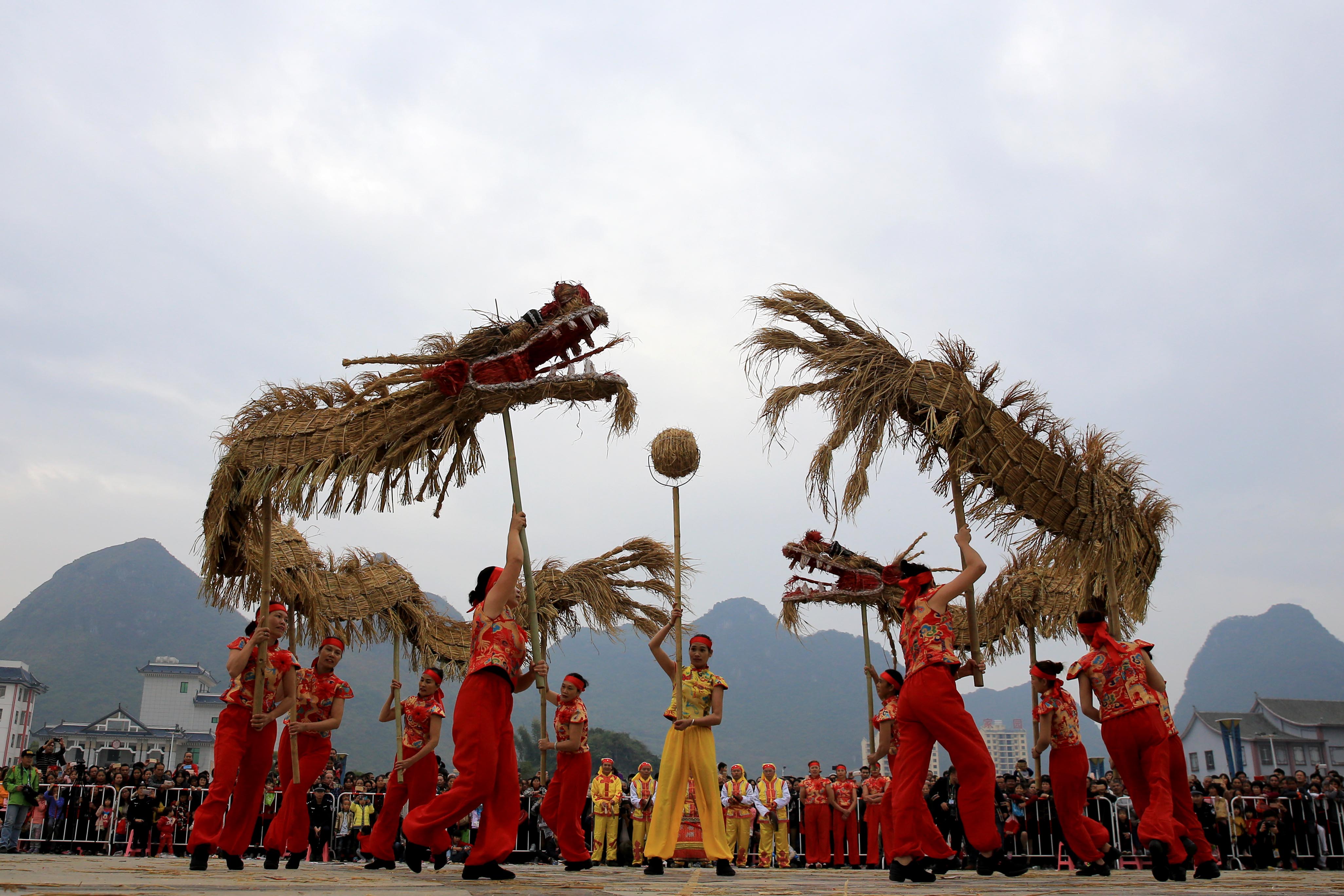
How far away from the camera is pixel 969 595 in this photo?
558cm

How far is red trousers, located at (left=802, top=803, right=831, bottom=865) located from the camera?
12.5 m

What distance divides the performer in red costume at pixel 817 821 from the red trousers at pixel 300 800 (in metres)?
7.19

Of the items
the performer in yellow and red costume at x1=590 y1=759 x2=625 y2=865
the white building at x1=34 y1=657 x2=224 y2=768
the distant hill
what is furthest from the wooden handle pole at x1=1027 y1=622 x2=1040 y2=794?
the distant hill

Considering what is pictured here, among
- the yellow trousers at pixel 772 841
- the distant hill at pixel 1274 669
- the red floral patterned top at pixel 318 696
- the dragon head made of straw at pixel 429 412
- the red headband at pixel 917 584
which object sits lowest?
the yellow trousers at pixel 772 841

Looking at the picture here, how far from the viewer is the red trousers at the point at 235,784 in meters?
5.63

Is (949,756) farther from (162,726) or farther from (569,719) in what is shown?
(162,726)

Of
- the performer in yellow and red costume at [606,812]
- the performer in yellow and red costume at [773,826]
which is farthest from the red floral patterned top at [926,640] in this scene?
the performer in yellow and red costume at [773,826]

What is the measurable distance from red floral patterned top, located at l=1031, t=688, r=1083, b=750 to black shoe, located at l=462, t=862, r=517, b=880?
3.97 meters

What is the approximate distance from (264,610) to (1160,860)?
18.6 ft

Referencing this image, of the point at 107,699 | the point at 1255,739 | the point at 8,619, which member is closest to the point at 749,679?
the point at 107,699

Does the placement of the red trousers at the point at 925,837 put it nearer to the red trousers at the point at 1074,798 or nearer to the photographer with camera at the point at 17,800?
the red trousers at the point at 1074,798

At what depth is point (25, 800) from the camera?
1162 centimetres

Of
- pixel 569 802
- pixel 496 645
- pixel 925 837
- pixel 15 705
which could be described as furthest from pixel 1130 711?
pixel 15 705

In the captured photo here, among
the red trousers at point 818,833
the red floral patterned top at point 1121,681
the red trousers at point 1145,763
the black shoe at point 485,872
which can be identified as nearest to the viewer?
the black shoe at point 485,872
